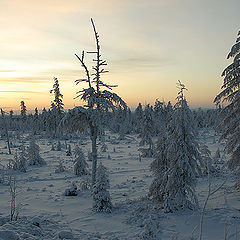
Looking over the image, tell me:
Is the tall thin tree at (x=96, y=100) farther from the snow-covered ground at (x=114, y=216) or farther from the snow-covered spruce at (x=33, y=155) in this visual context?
the snow-covered spruce at (x=33, y=155)

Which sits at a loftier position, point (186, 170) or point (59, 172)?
point (186, 170)

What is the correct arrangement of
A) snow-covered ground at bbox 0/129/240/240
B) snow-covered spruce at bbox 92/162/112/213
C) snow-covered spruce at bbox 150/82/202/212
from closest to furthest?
1. snow-covered ground at bbox 0/129/240/240
2. snow-covered spruce at bbox 150/82/202/212
3. snow-covered spruce at bbox 92/162/112/213

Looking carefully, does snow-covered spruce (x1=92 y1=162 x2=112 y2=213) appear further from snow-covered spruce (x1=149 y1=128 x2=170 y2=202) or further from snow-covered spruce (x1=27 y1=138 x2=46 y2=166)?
snow-covered spruce (x1=27 y1=138 x2=46 y2=166)

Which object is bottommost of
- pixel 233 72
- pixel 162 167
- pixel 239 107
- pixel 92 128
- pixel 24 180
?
pixel 24 180

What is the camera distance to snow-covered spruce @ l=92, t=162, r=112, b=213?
447 inches

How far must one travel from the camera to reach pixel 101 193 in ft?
37.5

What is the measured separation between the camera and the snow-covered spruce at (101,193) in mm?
11344

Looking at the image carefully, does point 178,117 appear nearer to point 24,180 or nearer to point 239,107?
point 239,107

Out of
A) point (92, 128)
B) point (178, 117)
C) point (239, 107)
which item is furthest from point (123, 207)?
point (239, 107)

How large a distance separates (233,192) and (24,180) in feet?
53.7

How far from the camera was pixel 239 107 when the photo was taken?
12.6 metres

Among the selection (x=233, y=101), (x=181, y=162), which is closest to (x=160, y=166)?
(x=181, y=162)

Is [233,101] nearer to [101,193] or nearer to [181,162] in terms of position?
[181,162]

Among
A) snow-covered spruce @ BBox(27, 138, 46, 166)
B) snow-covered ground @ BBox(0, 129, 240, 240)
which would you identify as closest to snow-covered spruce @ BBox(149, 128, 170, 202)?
snow-covered ground @ BBox(0, 129, 240, 240)
